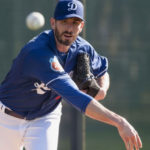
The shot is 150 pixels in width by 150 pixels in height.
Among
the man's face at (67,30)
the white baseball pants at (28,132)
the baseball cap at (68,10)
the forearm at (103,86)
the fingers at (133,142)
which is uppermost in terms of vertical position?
the baseball cap at (68,10)

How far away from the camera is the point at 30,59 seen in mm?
3848

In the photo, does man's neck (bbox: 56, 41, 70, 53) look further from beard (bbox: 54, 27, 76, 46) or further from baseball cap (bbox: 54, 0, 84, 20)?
baseball cap (bbox: 54, 0, 84, 20)

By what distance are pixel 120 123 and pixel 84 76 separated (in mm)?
1062

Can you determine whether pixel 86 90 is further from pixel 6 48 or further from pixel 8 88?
pixel 6 48

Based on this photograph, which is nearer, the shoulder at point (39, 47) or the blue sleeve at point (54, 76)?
the blue sleeve at point (54, 76)

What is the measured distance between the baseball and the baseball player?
1925 mm

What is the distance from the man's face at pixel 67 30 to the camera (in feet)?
13.2

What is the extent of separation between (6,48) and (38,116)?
244 centimetres

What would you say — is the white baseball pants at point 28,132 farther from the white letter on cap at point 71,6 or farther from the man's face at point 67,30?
the white letter on cap at point 71,6

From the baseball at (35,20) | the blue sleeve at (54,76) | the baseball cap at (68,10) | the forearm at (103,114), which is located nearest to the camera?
the forearm at (103,114)

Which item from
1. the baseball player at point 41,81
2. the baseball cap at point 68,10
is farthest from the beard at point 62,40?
the baseball cap at point 68,10

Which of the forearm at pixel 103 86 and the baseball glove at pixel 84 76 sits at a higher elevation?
the baseball glove at pixel 84 76

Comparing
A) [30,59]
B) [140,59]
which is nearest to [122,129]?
[30,59]

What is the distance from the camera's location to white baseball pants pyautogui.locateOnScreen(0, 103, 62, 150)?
420 cm
